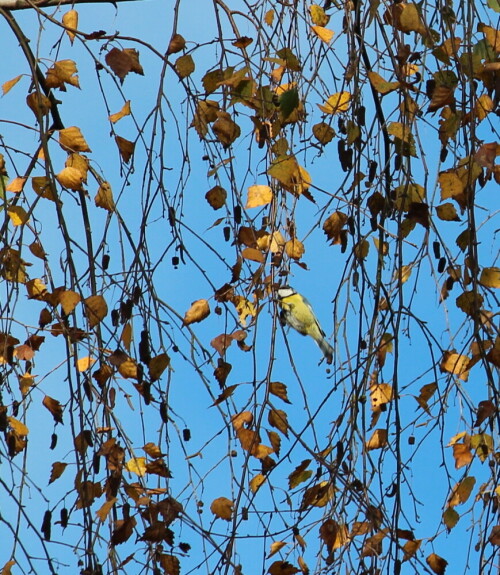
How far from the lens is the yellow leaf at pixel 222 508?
1884mm

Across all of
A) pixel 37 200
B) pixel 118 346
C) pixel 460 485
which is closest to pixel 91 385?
pixel 118 346

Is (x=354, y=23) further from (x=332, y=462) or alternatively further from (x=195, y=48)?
(x=332, y=462)

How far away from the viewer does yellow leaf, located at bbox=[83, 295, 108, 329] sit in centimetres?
184

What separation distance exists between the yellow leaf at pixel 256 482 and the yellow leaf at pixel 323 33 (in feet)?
2.89

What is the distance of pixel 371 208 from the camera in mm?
1888

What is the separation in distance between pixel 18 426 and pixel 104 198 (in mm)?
498

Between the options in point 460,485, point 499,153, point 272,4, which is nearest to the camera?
point 499,153

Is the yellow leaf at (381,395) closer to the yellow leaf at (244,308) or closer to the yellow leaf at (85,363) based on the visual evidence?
the yellow leaf at (244,308)

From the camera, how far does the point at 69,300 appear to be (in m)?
1.83

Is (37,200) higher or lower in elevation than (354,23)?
lower

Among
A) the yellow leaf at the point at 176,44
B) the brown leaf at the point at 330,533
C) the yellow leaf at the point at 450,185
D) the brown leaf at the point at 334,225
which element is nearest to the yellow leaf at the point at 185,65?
the yellow leaf at the point at 176,44

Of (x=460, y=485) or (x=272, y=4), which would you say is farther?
(x=272, y=4)

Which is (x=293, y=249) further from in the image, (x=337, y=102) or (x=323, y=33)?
(x=323, y=33)

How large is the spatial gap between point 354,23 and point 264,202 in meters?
0.40
